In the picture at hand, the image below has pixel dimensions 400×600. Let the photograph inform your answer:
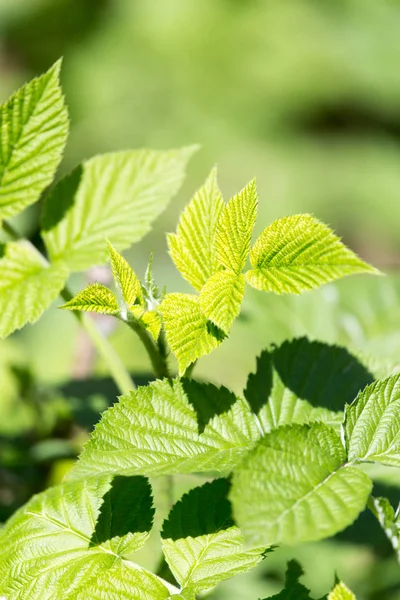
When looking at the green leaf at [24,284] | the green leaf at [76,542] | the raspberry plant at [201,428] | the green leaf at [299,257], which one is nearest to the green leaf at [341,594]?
the raspberry plant at [201,428]

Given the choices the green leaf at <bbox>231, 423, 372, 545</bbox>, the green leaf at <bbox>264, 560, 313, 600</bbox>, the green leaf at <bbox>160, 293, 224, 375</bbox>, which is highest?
the green leaf at <bbox>160, 293, 224, 375</bbox>

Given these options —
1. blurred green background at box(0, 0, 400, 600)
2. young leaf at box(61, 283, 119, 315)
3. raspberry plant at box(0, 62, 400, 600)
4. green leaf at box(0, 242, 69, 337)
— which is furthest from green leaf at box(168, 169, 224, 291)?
blurred green background at box(0, 0, 400, 600)

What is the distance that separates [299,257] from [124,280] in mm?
224

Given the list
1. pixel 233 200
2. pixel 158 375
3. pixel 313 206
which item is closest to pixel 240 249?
pixel 233 200

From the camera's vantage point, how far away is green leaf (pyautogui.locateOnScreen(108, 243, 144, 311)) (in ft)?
2.96

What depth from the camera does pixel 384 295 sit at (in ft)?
6.04

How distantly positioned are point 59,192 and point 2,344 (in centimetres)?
69

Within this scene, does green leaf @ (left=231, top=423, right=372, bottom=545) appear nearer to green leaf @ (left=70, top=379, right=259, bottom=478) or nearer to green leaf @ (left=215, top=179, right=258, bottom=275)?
green leaf @ (left=70, top=379, right=259, bottom=478)

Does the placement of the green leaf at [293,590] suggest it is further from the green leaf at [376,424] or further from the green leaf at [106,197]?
the green leaf at [106,197]

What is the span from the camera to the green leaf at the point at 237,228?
2.94ft

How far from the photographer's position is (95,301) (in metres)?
0.90

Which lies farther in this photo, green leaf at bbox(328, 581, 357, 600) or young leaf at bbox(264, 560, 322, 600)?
young leaf at bbox(264, 560, 322, 600)

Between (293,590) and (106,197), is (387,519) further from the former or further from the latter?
(106,197)

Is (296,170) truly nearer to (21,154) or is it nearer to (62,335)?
(62,335)
